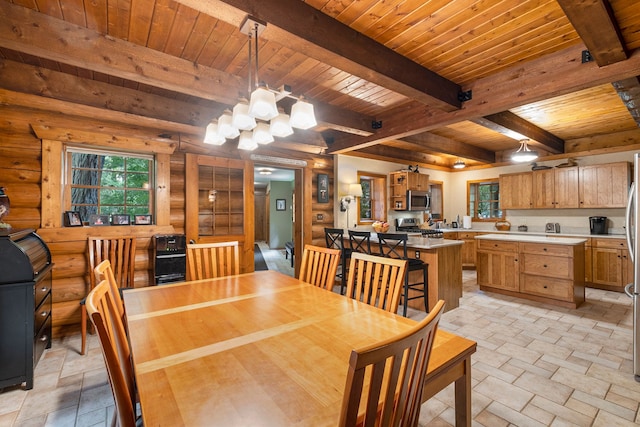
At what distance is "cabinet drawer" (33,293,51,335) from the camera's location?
7.64ft

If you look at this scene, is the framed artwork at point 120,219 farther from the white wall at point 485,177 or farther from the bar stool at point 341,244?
the white wall at point 485,177

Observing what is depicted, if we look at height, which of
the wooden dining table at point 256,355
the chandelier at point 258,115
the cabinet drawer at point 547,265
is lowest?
the cabinet drawer at point 547,265

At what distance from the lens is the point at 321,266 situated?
2420mm

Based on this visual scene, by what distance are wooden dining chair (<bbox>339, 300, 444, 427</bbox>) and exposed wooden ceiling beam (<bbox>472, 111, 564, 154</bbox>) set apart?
3.23 m

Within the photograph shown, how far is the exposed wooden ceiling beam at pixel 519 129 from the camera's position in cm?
362

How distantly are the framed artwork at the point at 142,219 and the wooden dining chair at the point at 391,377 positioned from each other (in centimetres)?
358

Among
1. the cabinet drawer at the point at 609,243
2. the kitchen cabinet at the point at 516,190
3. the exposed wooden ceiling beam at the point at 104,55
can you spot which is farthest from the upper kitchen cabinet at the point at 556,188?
the exposed wooden ceiling beam at the point at 104,55

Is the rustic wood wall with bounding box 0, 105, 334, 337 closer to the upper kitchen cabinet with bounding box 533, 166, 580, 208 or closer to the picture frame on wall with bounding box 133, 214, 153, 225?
the picture frame on wall with bounding box 133, 214, 153, 225

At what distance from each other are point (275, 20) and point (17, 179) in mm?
3148

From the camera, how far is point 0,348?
6.95 feet

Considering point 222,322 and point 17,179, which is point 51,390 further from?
point 17,179

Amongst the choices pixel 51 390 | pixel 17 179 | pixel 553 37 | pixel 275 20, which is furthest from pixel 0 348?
pixel 553 37

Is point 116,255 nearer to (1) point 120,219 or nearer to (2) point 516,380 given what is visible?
(1) point 120,219

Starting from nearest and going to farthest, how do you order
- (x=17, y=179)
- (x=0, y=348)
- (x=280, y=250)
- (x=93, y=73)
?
1. (x=0, y=348)
2. (x=93, y=73)
3. (x=17, y=179)
4. (x=280, y=250)
